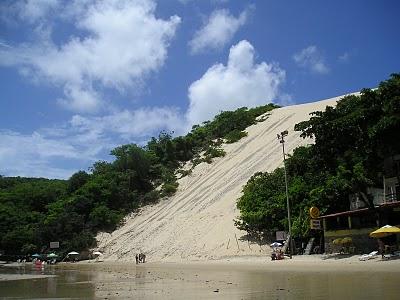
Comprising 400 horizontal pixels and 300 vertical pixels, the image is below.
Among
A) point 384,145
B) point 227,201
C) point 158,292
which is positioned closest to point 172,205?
point 227,201

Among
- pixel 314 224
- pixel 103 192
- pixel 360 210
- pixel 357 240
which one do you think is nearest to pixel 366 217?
pixel 360 210

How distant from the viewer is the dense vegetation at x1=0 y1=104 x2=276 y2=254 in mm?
65812

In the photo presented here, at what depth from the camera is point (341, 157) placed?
3281cm

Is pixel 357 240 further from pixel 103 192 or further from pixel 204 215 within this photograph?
pixel 103 192

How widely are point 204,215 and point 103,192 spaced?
19261 mm

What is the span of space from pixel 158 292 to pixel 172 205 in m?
49.2

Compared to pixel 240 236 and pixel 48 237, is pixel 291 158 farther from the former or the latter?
pixel 48 237

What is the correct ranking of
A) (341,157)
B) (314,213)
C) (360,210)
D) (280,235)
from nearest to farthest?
1. (360,210)
2. (341,157)
3. (314,213)
4. (280,235)

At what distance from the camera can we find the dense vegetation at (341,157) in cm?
2933

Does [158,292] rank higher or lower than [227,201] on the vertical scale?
lower

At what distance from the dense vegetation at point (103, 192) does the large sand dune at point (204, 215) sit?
257 centimetres

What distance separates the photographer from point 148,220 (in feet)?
209

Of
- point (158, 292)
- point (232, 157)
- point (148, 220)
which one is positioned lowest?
point (158, 292)

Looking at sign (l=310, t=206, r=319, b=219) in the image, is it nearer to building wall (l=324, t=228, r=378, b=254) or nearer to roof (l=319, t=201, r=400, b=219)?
roof (l=319, t=201, r=400, b=219)
